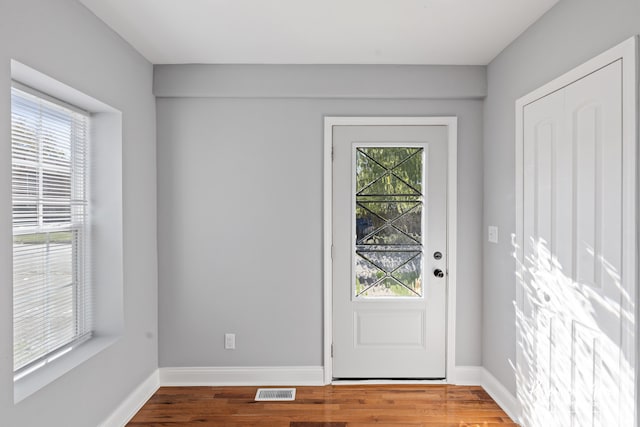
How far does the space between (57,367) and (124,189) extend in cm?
110

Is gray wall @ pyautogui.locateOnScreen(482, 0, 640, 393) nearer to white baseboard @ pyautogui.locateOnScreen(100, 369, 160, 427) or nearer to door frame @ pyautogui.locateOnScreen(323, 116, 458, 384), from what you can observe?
door frame @ pyautogui.locateOnScreen(323, 116, 458, 384)

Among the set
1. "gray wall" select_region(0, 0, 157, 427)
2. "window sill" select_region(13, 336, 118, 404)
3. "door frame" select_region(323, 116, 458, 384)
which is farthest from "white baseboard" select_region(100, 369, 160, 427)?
"door frame" select_region(323, 116, 458, 384)

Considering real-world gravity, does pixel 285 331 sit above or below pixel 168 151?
below

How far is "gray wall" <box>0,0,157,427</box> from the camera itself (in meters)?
1.61

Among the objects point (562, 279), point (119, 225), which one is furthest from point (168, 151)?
point (562, 279)

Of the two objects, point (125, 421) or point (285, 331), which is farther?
point (285, 331)

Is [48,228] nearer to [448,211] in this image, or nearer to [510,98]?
[448,211]

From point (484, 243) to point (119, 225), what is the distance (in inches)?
103

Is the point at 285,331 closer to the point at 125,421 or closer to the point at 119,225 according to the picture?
the point at 125,421

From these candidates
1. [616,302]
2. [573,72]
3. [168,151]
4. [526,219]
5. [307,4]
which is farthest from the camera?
[168,151]

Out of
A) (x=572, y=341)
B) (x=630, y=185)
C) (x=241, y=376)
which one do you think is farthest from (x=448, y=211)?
(x=241, y=376)

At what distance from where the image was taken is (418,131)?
3.07 m

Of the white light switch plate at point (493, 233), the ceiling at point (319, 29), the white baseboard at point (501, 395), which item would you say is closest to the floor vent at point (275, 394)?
the white baseboard at point (501, 395)

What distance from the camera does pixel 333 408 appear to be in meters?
2.72
